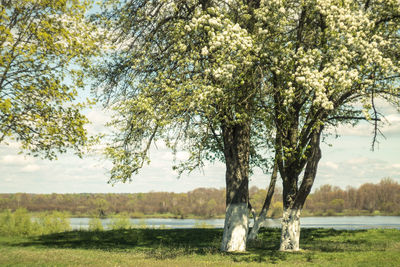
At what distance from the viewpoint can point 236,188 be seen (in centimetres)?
1852

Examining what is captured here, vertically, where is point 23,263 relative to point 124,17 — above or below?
below

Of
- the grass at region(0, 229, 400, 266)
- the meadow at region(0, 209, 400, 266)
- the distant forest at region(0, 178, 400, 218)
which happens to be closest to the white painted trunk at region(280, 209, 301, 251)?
the grass at region(0, 229, 400, 266)

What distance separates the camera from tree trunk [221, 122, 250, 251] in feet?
59.9

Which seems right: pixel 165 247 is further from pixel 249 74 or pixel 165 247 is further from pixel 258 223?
pixel 249 74

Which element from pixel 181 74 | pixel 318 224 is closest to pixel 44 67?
pixel 181 74

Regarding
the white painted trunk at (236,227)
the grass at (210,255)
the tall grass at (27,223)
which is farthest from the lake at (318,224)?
the white painted trunk at (236,227)

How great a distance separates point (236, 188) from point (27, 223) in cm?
2462

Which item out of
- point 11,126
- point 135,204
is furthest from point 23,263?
point 135,204

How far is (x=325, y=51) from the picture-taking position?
50.7ft

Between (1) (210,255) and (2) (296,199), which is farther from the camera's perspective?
(2) (296,199)

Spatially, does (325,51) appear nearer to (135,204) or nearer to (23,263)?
(23,263)

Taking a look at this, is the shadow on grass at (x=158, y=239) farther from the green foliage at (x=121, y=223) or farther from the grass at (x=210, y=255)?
the green foliage at (x=121, y=223)

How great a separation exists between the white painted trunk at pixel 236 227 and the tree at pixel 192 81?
0.15 ft

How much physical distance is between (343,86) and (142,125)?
8.33 metres
